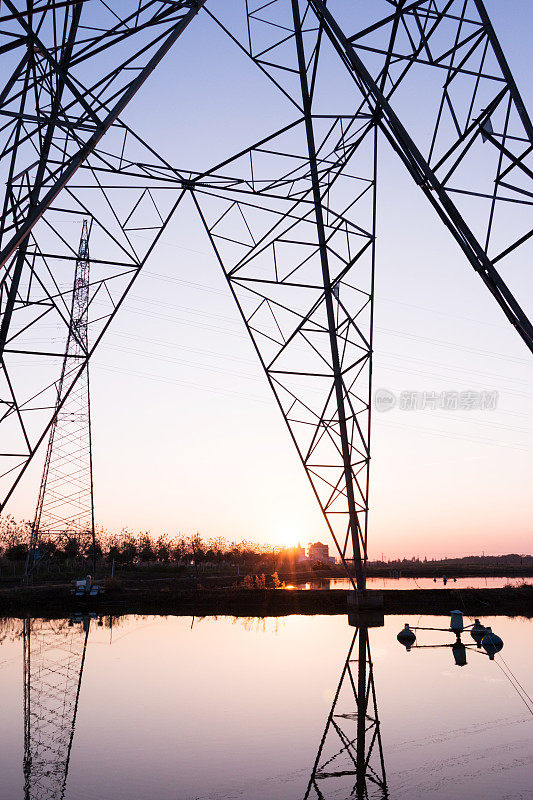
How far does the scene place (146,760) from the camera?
457 inches

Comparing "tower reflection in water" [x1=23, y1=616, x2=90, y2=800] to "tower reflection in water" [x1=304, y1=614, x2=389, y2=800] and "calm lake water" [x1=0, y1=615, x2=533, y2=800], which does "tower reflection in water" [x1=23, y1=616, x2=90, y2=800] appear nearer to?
"calm lake water" [x1=0, y1=615, x2=533, y2=800]

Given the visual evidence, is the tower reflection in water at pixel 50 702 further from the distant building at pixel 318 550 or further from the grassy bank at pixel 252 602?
the distant building at pixel 318 550

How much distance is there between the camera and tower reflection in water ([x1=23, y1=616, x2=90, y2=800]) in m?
10.6

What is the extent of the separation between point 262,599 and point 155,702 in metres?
19.5

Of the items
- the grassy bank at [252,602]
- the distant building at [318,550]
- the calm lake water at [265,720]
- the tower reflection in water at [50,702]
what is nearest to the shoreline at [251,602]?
the grassy bank at [252,602]

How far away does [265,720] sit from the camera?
1423 centimetres

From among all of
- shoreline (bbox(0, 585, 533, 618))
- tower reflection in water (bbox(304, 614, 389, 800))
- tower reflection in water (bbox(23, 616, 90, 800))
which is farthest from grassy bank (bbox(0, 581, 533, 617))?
tower reflection in water (bbox(304, 614, 389, 800))

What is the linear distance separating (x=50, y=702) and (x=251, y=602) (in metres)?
20.0

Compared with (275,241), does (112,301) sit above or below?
below

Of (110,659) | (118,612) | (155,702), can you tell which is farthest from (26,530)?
(155,702)

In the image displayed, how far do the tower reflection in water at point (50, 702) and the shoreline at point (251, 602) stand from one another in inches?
309

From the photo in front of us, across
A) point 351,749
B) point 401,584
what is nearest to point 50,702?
point 351,749

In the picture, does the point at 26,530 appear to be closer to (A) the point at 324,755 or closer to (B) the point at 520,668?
(B) the point at 520,668

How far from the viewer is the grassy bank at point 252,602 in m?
32.6
